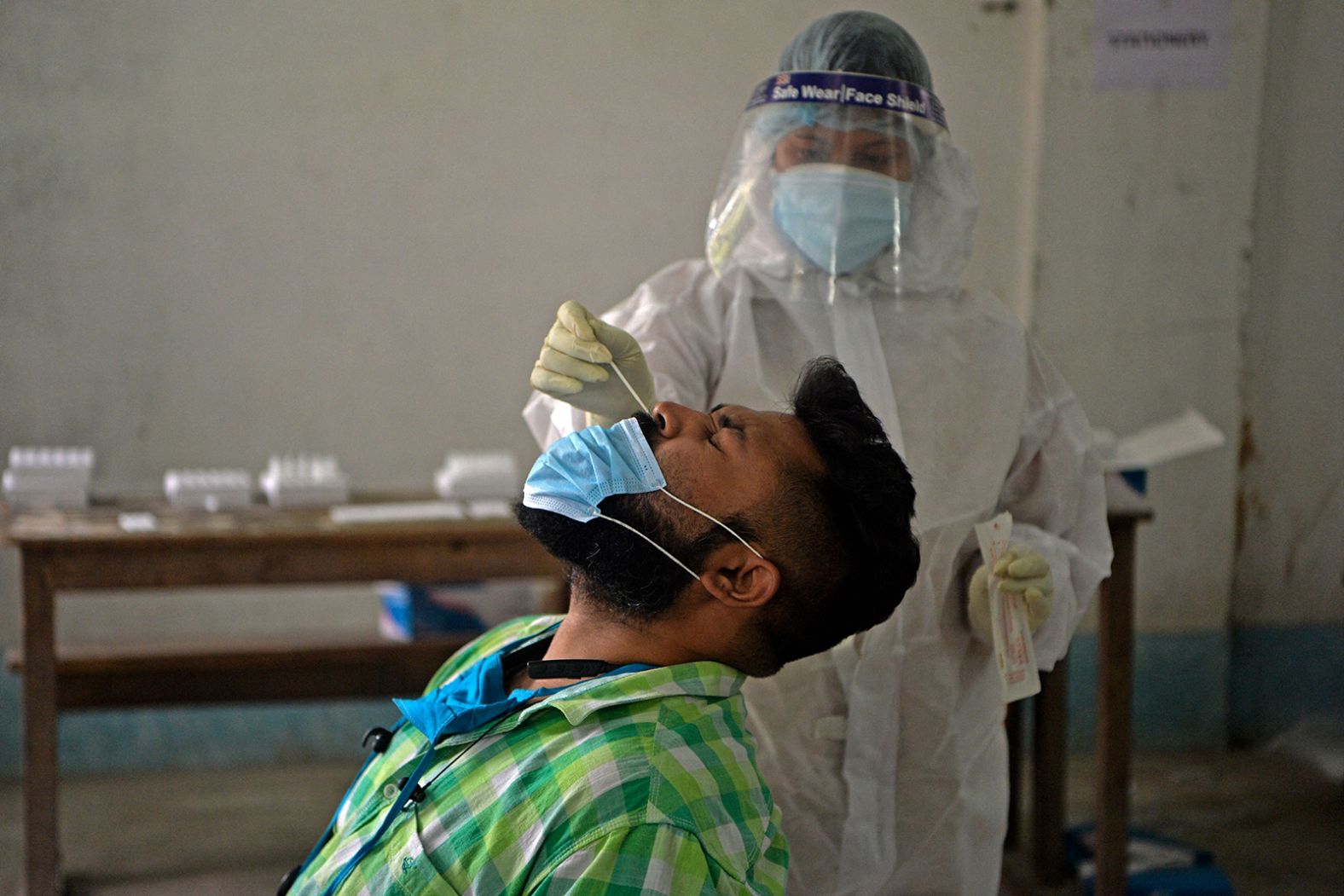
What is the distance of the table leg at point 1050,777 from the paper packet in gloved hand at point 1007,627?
1360mm

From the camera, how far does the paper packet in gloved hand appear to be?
58.1 inches

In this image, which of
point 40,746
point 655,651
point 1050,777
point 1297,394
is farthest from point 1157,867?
point 40,746

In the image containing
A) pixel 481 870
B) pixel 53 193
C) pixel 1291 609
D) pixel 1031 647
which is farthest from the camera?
pixel 53 193

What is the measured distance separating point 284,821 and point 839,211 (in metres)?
2.46

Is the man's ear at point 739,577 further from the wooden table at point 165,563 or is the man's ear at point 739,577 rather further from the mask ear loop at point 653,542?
the wooden table at point 165,563

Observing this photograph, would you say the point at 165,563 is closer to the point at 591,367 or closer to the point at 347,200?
the point at 347,200

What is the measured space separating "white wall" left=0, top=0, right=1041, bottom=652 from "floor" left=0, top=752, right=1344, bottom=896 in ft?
1.52

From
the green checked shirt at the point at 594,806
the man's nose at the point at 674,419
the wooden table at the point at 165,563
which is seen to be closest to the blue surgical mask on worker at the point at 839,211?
the man's nose at the point at 674,419

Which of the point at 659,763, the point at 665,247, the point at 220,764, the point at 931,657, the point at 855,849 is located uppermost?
the point at 665,247

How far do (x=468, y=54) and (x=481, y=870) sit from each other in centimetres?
276

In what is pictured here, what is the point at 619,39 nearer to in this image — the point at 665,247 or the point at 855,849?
the point at 665,247

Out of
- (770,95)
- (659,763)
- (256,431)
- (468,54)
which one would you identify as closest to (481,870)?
(659,763)

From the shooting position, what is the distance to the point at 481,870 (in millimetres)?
1142

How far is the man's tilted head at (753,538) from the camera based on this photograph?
1.29 m
